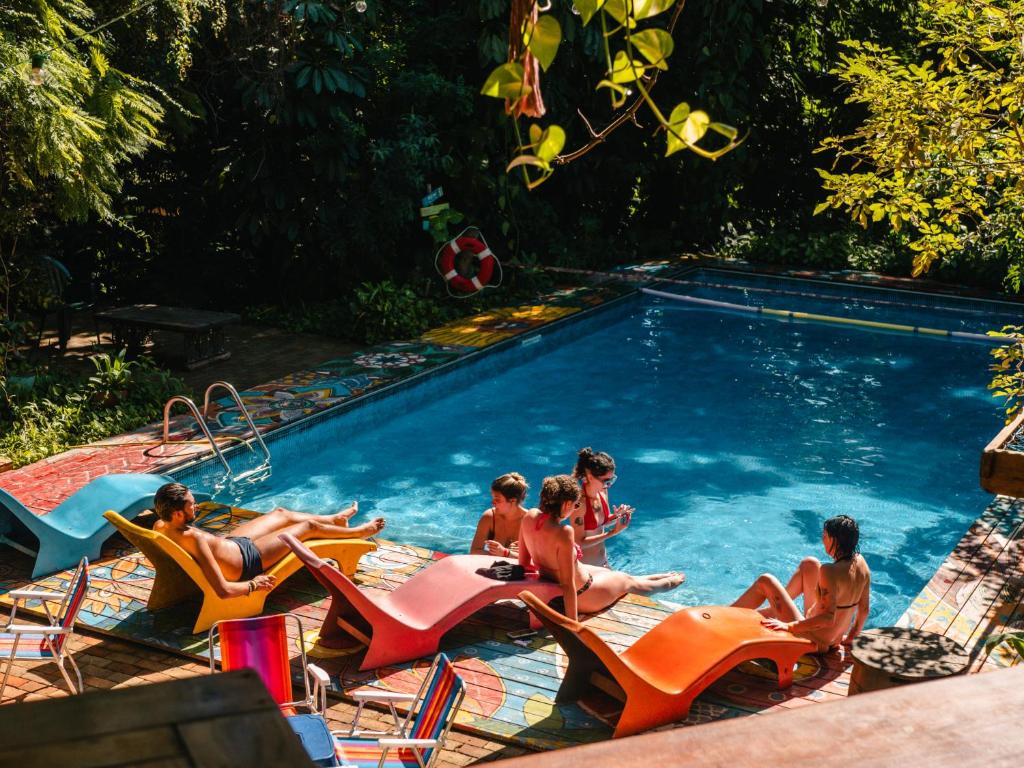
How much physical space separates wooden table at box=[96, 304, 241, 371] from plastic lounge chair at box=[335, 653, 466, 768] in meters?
8.31

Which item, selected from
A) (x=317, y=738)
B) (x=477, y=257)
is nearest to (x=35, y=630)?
(x=317, y=738)

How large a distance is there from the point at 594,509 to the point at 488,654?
Answer: 151 cm

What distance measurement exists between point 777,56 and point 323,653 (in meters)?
16.9

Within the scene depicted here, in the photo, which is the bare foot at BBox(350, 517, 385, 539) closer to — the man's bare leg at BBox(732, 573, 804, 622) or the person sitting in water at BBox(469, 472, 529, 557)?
the person sitting in water at BBox(469, 472, 529, 557)

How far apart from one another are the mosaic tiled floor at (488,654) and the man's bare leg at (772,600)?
0.28 meters

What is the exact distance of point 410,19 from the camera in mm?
16703

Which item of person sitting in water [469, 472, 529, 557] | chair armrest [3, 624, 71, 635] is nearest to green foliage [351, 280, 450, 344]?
person sitting in water [469, 472, 529, 557]

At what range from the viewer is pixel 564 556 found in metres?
6.64

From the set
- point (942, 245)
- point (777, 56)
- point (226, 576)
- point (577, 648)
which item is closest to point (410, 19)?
point (777, 56)

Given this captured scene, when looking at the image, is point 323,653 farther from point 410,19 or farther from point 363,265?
point 410,19

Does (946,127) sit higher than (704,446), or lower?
higher

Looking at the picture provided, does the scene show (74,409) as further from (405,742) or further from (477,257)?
(405,742)

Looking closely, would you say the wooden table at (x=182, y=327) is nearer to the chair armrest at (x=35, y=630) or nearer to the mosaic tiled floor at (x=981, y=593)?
the chair armrest at (x=35, y=630)

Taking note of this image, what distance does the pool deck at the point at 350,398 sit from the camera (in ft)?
20.5
